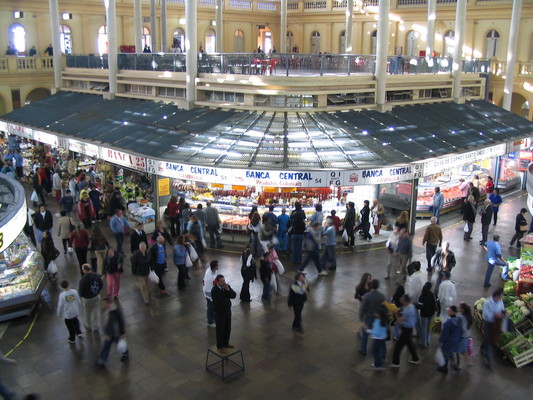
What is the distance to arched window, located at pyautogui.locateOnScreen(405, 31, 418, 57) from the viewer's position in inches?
1441

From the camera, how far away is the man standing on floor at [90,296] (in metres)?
10.5

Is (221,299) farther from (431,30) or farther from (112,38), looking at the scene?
(431,30)

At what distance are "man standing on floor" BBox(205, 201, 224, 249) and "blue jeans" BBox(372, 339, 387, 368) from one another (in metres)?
7.59

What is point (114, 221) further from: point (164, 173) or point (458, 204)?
point (458, 204)

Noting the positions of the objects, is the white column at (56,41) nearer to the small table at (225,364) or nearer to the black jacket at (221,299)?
the black jacket at (221,299)

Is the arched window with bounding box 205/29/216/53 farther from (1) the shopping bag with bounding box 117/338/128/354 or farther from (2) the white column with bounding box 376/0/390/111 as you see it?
(1) the shopping bag with bounding box 117/338/128/354

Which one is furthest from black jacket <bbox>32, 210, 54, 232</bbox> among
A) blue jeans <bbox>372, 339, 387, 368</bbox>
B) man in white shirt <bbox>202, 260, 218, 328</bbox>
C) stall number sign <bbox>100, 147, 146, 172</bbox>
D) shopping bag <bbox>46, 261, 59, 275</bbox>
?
blue jeans <bbox>372, 339, 387, 368</bbox>

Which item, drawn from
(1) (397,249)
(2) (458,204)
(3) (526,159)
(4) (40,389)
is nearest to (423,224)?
(2) (458,204)

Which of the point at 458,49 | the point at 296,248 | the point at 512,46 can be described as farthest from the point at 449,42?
the point at 296,248

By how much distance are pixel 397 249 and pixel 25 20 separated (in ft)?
89.3

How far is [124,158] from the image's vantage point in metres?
18.2

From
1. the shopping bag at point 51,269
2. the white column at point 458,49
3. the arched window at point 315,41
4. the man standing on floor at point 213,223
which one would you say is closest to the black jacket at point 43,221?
the shopping bag at point 51,269

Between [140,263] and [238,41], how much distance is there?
105 ft

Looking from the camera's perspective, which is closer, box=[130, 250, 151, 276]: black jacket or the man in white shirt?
the man in white shirt
